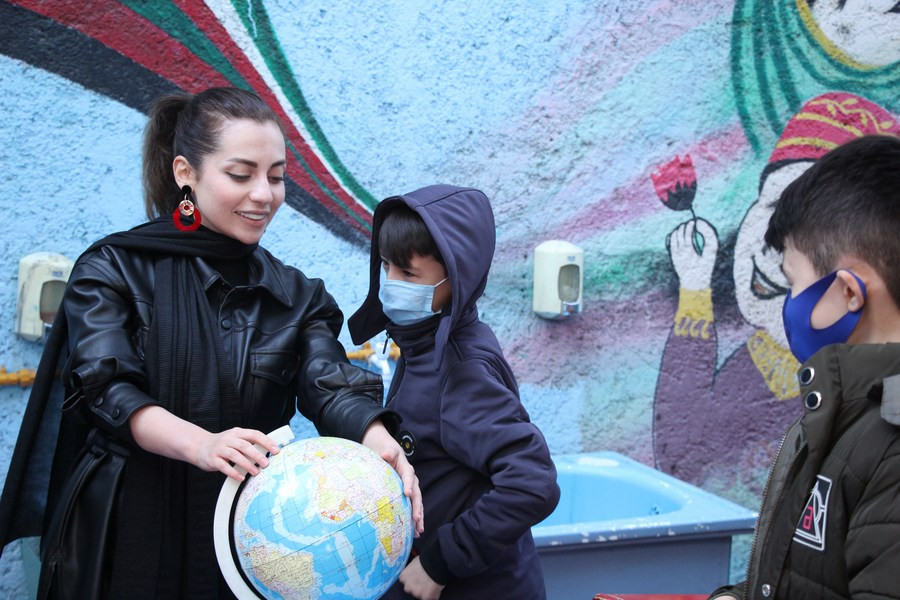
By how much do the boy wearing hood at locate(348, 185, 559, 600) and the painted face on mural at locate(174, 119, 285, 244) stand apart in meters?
0.34

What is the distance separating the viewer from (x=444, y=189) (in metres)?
2.22

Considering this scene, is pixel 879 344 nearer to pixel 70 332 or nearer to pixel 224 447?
pixel 224 447

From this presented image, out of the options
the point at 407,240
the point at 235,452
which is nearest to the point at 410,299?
the point at 407,240

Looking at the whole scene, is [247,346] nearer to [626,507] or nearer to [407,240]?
[407,240]

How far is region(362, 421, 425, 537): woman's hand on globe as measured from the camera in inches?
68.2

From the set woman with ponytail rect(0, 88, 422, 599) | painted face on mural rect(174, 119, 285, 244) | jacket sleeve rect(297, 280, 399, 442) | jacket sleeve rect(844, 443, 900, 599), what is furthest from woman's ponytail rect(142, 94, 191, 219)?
jacket sleeve rect(844, 443, 900, 599)

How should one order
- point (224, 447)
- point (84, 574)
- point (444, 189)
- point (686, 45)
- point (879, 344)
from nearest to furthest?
1. point (879, 344)
2. point (224, 447)
3. point (84, 574)
4. point (444, 189)
5. point (686, 45)

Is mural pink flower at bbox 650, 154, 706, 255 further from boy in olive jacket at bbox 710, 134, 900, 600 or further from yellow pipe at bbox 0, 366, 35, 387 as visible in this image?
yellow pipe at bbox 0, 366, 35, 387

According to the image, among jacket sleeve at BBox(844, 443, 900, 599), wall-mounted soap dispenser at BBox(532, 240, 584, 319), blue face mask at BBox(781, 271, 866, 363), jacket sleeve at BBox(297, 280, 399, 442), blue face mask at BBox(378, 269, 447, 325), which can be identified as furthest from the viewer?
wall-mounted soap dispenser at BBox(532, 240, 584, 319)

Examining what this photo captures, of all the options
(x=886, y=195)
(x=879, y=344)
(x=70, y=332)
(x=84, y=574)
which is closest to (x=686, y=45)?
(x=886, y=195)

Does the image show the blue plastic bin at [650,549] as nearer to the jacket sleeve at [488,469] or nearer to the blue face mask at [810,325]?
the jacket sleeve at [488,469]

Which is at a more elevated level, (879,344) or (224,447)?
(879,344)

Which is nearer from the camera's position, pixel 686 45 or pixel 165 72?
pixel 165 72

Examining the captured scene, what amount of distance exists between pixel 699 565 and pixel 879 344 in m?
1.58
